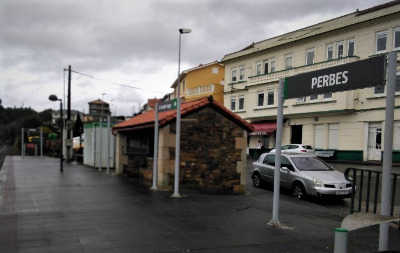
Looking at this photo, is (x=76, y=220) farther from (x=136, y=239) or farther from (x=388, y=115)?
(x=388, y=115)

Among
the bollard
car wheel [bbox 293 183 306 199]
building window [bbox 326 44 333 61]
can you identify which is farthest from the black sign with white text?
building window [bbox 326 44 333 61]

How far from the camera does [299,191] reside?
1289 cm

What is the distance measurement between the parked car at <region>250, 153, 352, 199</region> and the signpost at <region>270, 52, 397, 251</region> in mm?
5546

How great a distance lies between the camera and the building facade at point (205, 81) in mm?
48844

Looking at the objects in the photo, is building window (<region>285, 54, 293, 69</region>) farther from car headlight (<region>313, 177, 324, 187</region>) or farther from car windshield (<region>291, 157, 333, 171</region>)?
car headlight (<region>313, 177, 324, 187</region>)

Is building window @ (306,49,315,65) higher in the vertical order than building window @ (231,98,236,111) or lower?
higher

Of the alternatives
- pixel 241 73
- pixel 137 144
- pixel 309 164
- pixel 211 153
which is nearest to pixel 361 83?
pixel 211 153

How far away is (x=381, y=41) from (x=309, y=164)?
18.0 m

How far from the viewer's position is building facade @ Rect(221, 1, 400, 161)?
27266 mm

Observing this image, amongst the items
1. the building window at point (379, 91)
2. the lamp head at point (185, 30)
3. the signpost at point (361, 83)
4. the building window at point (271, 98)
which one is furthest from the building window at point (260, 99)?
the signpost at point (361, 83)

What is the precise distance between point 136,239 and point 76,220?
189 cm

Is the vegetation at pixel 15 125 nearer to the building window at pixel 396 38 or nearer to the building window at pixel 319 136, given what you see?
the building window at pixel 319 136

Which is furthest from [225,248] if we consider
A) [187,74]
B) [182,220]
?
[187,74]

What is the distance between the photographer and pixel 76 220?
24.1 feet
